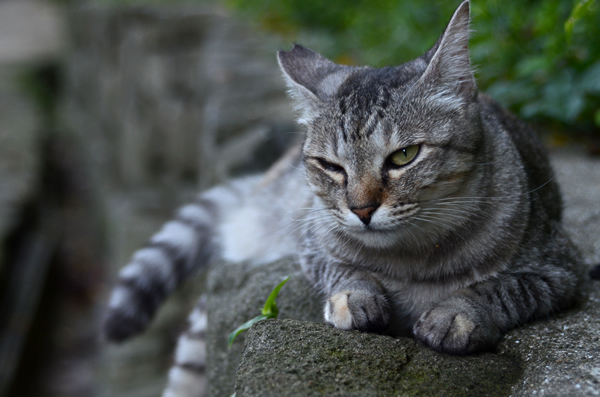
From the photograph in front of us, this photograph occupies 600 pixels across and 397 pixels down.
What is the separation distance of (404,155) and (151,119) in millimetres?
5249

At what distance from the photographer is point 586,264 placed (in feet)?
6.73

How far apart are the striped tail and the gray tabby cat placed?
0.80 meters

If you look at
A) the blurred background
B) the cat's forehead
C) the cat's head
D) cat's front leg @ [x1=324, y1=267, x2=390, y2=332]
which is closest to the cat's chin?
the cat's head

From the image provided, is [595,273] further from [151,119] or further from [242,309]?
[151,119]

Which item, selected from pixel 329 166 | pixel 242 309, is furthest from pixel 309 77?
pixel 242 309

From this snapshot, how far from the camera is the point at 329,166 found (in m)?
1.78

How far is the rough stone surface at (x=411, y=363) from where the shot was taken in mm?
1237

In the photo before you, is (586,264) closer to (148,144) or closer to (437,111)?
(437,111)

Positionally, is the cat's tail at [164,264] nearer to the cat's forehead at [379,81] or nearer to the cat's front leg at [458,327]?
the cat's forehead at [379,81]

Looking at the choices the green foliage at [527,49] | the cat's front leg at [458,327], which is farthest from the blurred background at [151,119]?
the cat's front leg at [458,327]

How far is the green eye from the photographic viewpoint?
1617 mm

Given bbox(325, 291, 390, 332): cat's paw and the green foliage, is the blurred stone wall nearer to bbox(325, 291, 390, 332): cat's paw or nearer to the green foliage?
the green foliage

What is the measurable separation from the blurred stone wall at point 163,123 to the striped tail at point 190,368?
1085 millimetres

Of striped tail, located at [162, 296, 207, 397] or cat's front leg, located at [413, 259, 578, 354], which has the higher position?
cat's front leg, located at [413, 259, 578, 354]
